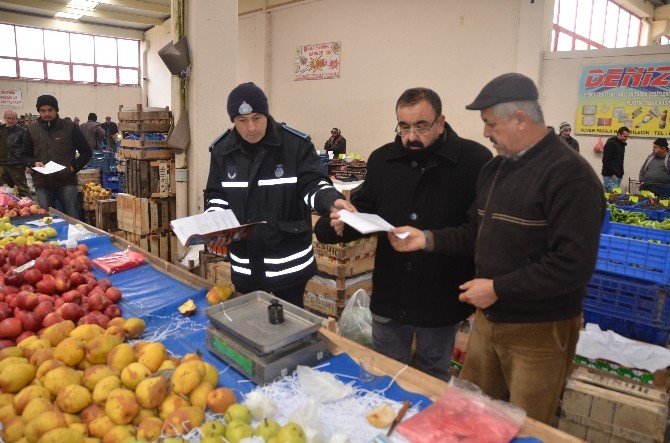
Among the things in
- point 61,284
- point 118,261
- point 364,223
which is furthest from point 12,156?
point 364,223

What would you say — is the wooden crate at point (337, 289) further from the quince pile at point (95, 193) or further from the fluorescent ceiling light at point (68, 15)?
the fluorescent ceiling light at point (68, 15)

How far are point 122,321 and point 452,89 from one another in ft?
30.8

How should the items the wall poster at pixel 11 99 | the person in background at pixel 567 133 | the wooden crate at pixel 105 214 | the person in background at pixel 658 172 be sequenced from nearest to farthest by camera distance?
the wooden crate at pixel 105 214
the person in background at pixel 658 172
the person in background at pixel 567 133
the wall poster at pixel 11 99

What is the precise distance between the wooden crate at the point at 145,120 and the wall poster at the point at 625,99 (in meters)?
7.29

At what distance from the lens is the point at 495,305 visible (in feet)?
6.30

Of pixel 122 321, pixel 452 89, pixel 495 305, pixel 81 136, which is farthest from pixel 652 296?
pixel 452 89

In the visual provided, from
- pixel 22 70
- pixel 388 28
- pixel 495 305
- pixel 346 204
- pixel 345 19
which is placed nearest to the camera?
pixel 495 305

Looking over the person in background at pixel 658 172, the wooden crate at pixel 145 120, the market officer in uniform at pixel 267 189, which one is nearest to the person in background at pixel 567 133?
the person in background at pixel 658 172

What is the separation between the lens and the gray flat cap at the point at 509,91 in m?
1.74

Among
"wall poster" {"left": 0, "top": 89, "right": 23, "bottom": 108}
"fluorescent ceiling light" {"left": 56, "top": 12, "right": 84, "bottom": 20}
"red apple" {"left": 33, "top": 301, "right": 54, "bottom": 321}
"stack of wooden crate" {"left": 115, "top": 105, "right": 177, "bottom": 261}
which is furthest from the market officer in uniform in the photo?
"wall poster" {"left": 0, "top": 89, "right": 23, "bottom": 108}

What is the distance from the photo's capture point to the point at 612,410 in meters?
2.66

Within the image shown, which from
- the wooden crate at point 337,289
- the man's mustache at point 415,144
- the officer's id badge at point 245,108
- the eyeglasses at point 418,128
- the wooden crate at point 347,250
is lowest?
the wooden crate at point 337,289

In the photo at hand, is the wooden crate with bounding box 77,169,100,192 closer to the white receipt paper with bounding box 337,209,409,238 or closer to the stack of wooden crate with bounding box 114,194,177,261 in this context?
the stack of wooden crate with bounding box 114,194,177,261

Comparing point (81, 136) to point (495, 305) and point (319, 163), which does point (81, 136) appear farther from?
point (495, 305)
